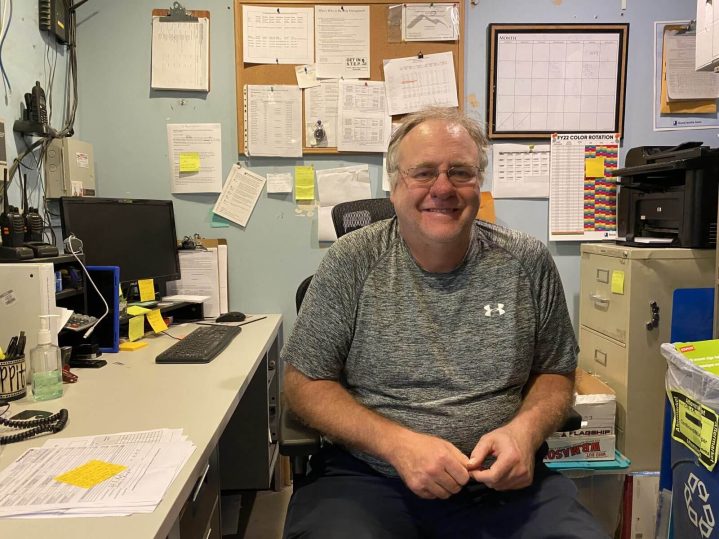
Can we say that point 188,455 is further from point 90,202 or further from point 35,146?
point 35,146

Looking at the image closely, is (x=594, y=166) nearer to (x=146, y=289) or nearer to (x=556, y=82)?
(x=556, y=82)

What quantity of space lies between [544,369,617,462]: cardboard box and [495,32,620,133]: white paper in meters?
1.22

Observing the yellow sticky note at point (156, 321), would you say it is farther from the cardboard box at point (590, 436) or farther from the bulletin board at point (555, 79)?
the bulletin board at point (555, 79)

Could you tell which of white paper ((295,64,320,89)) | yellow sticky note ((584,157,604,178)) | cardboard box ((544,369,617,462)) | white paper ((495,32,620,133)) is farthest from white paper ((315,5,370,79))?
cardboard box ((544,369,617,462))

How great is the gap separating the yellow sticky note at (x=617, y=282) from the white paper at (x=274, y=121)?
4.68 feet

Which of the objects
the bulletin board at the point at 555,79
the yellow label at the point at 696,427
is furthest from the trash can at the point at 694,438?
the bulletin board at the point at 555,79

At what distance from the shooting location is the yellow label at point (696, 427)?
54.9 inches

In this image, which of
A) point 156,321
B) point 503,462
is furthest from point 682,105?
point 156,321

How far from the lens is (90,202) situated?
185cm

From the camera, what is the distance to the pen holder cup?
3.92 ft

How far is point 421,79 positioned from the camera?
2322 mm

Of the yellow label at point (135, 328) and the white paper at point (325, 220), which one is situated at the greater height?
the white paper at point (325, 220)

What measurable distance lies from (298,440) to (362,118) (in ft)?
5.35

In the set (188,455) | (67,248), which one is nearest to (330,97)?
(67,248)
